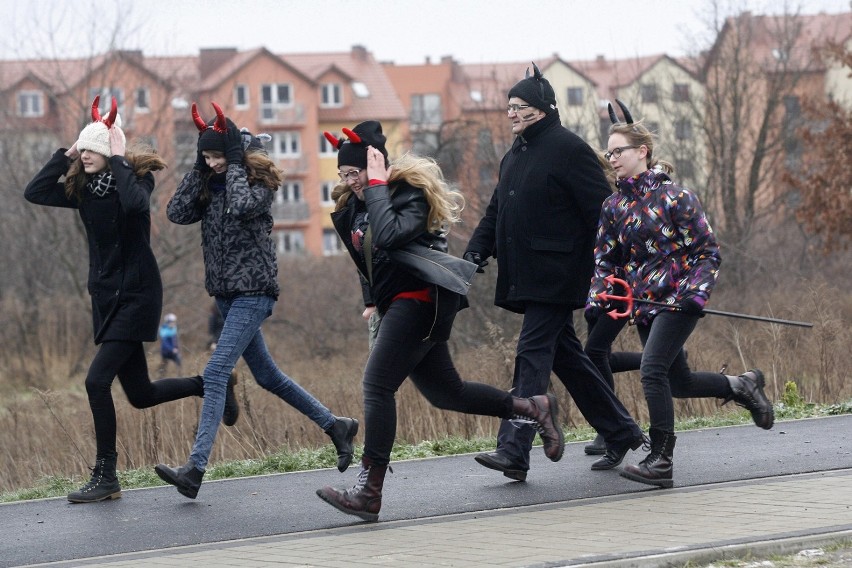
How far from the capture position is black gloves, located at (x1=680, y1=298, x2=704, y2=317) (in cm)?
749

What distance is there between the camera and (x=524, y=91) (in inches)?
312

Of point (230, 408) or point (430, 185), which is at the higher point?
point (430, 185)

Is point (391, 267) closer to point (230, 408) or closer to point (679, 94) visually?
point (230, 408)

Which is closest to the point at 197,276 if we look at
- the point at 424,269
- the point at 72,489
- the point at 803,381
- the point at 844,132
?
the point at 844,132

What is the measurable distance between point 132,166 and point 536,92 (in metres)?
2.23

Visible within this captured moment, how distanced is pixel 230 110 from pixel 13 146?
493 centimetres

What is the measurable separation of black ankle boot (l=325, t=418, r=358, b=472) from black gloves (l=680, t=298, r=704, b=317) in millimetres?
1982

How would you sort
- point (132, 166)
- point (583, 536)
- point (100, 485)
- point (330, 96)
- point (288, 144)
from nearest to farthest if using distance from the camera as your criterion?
point (583, 536) → point (100, 485) → point (132, 166) → point (288, 144) → point (330, 96)

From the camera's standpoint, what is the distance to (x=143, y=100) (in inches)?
1325

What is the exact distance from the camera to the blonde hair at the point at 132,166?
8141mm

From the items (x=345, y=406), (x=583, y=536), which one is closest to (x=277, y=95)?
(x=345, y=406)

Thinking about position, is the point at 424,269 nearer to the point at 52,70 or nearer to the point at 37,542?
the point at 37,542

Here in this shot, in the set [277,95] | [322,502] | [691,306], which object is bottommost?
[322,502]

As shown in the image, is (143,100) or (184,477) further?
(143,100)
